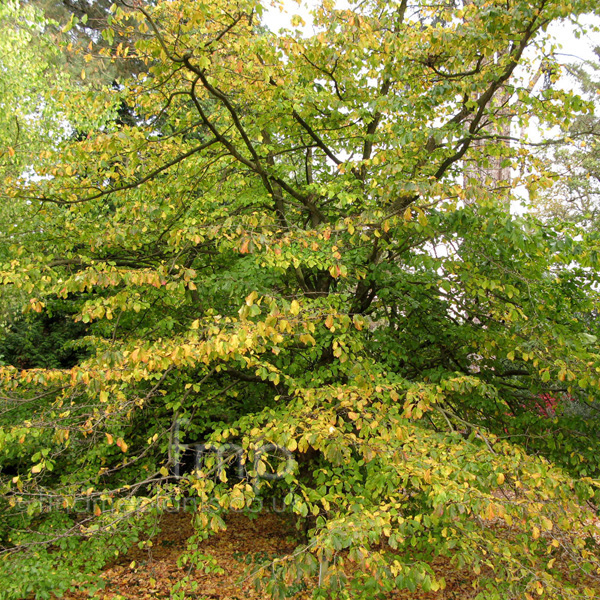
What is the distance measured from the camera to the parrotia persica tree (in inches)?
130

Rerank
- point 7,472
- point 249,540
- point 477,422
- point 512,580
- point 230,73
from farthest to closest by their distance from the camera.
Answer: point 7,472, point 249,540, point 477,422, point 230,73, point 512,580

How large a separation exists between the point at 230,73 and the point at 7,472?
22.1 ft

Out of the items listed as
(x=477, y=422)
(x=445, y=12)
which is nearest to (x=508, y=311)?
(x=477, y=422)

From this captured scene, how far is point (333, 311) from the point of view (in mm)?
3729

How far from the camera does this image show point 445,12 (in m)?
4.61

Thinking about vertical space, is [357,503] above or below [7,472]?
above

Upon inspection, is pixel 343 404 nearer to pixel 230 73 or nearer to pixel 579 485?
pixel 579 485

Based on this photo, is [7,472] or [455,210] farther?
[7,472]

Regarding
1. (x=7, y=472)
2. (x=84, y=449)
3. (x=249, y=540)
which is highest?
(x=84, y=449)

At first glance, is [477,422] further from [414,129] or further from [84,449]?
[84,449]

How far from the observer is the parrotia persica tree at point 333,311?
3299mm

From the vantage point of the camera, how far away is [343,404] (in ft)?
11.3

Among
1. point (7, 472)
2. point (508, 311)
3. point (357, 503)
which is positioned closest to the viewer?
point (357, 503)

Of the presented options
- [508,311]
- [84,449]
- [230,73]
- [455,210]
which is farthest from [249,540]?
[230,73]
